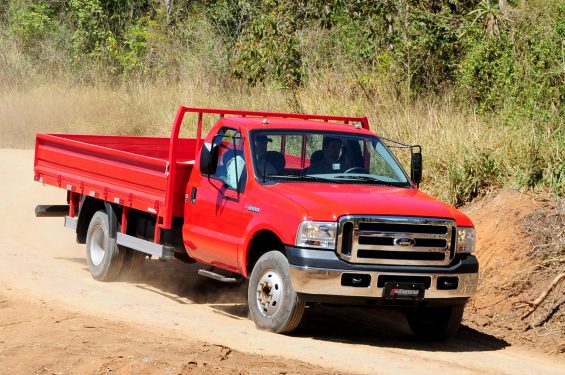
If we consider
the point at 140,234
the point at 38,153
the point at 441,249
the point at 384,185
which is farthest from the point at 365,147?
the point at 38,153

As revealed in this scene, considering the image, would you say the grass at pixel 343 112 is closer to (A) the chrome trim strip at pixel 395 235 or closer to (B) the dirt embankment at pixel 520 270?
(B) the dirt embankment at pixel 520 270

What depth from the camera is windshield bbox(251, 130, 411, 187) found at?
10.6 m

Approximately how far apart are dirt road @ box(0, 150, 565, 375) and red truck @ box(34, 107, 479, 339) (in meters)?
0.32

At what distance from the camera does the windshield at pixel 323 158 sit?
1062cm

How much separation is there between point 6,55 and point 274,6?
13950mm

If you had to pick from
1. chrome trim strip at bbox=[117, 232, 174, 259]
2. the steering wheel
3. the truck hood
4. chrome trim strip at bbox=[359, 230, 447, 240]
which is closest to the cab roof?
the steering wheel

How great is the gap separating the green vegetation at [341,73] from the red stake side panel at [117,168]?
3.77 metres

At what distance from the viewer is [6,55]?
34406 millimetres

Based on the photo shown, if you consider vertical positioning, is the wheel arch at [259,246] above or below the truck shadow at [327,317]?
above

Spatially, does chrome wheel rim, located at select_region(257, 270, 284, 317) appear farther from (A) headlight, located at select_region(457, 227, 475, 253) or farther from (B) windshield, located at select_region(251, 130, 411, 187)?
(A) headlight, located at select_region(457, 227, 475, 253)

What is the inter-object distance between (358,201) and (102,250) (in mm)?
4320

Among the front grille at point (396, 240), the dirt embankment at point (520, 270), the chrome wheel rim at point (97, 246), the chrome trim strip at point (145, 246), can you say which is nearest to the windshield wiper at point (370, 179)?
the front grille at point (396, 240)

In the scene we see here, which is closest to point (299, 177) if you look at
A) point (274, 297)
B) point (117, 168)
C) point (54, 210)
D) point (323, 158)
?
point (323, 158)

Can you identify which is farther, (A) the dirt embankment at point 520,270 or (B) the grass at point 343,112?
(B) the grass at point 343,112
